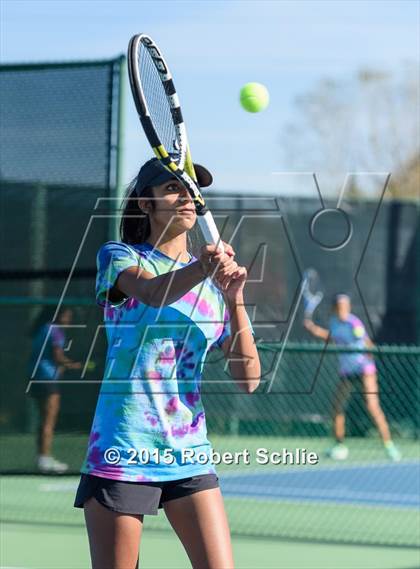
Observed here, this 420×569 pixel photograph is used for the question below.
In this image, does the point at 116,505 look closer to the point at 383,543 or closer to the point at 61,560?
the point at 61,560

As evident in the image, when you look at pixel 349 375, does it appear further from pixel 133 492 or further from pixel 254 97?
pixel 133 492

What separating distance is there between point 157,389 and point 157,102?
1252 mm

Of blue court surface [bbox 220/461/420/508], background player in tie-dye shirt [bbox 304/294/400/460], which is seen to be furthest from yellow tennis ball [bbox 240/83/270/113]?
background player in tie-dye shirt [bbox 304/294/400/460]

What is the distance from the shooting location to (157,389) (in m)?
3.42

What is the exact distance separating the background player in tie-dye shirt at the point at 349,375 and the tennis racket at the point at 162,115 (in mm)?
6672

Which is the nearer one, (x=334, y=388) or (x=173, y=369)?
(x=173, y=369)

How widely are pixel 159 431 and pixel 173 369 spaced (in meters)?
0.18

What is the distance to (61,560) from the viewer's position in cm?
637

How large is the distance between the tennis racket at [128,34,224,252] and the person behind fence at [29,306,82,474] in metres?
3.55

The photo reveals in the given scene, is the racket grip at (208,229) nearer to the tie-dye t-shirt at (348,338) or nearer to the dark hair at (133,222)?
the dark hair at (133,222)

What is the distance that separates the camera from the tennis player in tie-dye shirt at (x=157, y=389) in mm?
3387

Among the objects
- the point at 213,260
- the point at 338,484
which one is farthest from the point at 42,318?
the point at 213,260

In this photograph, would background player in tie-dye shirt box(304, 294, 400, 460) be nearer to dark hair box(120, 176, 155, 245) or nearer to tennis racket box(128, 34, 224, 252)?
tennis racket box(128, 34, 224, 252)

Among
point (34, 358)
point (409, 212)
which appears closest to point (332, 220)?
point (409, 212)
